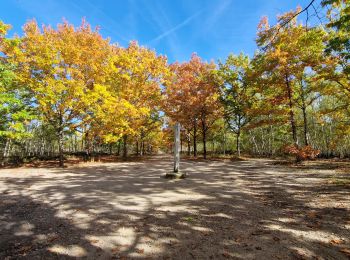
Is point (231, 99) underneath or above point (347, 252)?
above

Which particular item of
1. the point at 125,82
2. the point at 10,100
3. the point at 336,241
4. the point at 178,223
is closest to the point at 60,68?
the point at 10,100

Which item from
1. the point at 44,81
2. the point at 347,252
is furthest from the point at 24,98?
the point at 347,252

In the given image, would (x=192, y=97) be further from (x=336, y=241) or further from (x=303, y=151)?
(x=336, y=241)

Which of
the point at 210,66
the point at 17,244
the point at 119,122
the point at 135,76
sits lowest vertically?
the point at 17,244

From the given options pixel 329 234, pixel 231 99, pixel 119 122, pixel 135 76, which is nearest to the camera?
pixel 329 234

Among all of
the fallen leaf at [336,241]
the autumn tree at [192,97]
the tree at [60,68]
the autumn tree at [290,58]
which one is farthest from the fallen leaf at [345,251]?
the autumn tree at [192,97]

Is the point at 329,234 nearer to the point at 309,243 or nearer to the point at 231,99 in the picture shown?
the point at 309,243

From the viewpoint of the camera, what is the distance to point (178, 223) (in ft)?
16.3

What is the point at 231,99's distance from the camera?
2711 cm

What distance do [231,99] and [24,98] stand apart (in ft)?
66.8

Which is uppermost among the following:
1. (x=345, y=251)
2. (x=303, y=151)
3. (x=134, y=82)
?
(x=134, y=82)

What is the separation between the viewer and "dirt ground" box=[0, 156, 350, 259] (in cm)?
379

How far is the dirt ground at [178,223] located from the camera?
12.4 feet

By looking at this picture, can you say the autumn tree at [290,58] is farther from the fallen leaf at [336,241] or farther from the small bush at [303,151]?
the fallen leaf at [336,241]
